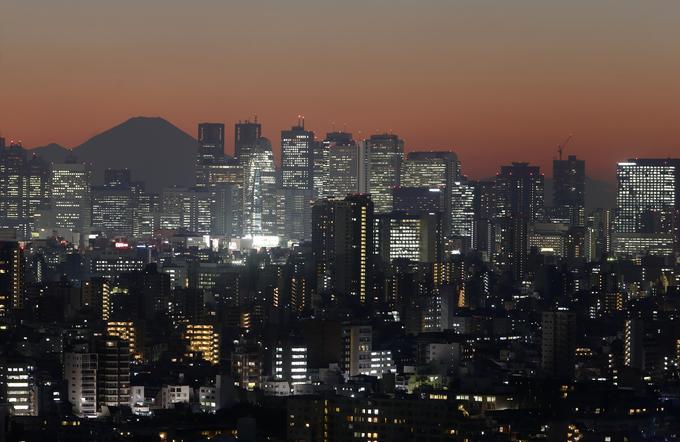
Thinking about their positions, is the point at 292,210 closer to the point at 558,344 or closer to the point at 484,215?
the point at 484,215

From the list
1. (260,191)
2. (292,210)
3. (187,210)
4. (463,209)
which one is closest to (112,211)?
(187,210)

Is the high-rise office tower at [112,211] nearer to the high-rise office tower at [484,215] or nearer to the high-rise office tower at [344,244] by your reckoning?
the high-rise office tower at [484,215]

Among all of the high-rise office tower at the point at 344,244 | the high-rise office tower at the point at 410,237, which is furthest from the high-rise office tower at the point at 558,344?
the high-rise office tower at the point at 410,237

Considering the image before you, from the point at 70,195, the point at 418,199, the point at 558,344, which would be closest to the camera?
→ the point at 558,344

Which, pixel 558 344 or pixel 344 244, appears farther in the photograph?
pixel 344 244

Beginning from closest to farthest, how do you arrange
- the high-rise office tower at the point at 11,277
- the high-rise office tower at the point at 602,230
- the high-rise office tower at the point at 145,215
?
the high-rise office tower at the point at 11,277, the high-rise office tower at the point at 602,230, the high-rise office tower at the point at 145,215

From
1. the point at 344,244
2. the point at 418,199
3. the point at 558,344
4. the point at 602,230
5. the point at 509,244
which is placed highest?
the point at 418,199

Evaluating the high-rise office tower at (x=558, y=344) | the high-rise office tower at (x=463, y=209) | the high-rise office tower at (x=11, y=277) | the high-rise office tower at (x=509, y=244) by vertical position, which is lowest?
the high-rise office tower at (x=558, y=344)

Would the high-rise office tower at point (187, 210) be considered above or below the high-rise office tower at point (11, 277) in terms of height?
above
